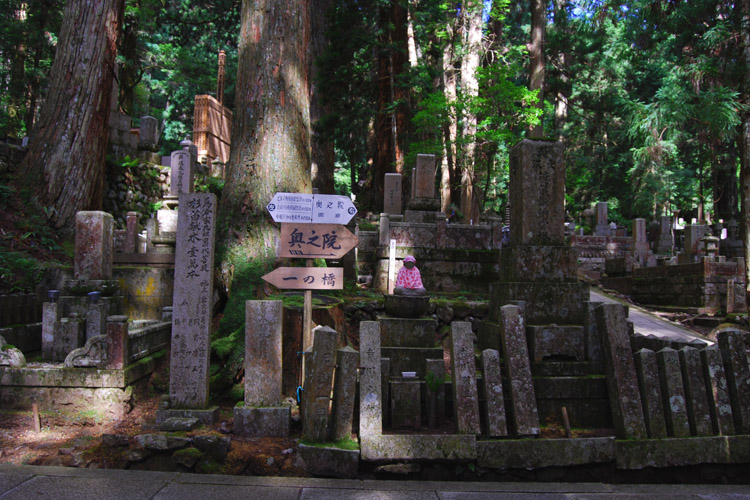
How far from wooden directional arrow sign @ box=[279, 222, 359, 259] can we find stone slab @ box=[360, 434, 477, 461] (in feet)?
6.68

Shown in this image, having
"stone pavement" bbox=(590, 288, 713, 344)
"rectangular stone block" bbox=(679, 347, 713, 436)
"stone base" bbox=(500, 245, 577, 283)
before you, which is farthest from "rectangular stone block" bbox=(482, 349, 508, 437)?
"stone pavement" bbox=(590, 288, 713, 344)

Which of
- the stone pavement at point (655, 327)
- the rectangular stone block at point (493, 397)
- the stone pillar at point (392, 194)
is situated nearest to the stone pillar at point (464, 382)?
the rectangular stone block at point (493, 397)

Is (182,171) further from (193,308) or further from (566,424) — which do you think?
(566,424)

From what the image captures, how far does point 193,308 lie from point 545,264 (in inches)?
155

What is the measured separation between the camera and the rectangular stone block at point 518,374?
4035 mm

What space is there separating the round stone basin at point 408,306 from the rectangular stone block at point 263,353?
162 cm

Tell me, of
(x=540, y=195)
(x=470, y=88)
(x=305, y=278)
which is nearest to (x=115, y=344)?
(x=305, y=278)

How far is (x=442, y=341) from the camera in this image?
9.11m

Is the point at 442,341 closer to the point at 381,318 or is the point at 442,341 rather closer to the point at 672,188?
the point at 381,318

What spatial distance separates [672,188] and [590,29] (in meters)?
9.87

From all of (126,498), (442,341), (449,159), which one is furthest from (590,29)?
(126,498)

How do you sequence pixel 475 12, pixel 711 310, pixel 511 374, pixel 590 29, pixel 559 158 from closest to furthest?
pixel 511 374 → pixel 559 158 → pixel 711 310 → pixel 475 12 → pixel 590 29

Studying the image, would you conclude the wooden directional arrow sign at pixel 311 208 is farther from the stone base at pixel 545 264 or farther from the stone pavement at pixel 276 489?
the stone pavement at pixel 276 489

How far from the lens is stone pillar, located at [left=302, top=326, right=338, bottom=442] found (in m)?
3.94
